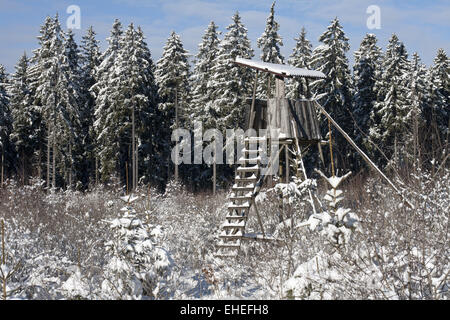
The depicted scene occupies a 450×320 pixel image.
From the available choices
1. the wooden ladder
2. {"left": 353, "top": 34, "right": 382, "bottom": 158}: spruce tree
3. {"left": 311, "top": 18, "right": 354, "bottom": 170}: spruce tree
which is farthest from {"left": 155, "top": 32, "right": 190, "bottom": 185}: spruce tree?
the wooden ladder

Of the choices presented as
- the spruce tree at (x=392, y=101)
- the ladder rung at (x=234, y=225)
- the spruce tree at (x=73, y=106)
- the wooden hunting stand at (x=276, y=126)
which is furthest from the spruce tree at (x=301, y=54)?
the ladder rung at (x=234, y=225)

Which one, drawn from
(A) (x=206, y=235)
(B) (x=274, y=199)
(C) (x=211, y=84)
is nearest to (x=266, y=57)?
(C) (x=211, y=84)

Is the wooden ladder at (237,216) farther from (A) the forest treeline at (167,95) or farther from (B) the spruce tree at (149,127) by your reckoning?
(B) the spruce tree at (149,127)

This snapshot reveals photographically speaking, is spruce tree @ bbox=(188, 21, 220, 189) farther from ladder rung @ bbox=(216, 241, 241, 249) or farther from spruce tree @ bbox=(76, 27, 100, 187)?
ladder rung @ bbox=(216, 241, 241, 249)

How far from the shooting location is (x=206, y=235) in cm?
1239

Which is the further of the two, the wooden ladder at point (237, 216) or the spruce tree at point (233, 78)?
the spruce tree at point (233, 78)

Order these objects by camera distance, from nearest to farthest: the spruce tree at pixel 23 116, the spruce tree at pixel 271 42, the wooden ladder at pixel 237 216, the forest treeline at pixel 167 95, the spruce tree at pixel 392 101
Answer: the wooden ladder at pixel 237 216
the spruce tree at pixel 271 42
the forest treeline at pixel 167 95
the spruce tree at pixel 392 101
the spruce tree at pixel 23 116

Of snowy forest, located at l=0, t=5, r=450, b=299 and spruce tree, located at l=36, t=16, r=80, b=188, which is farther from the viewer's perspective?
spruce tree, located at l=36, t=16, r=80, b=188

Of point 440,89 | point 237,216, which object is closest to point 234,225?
point 237,216

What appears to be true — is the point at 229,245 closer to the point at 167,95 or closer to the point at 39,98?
the point at 167,95

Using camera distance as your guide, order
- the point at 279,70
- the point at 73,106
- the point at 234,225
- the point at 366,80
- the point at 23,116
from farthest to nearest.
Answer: the point at 23,116 < the point at 366,80 < the point at 73,106 < the point at 279,70 < the point at 234,225

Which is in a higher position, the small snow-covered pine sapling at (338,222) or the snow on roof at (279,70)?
the snow on roof at (279,70)
